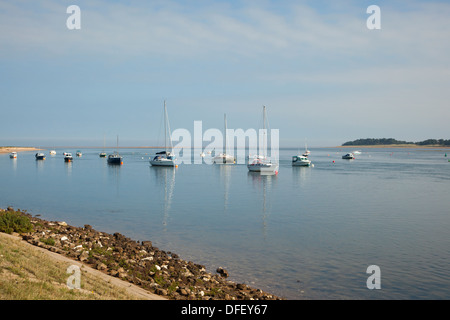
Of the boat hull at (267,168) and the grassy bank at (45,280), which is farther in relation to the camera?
the boat hull at (267,168)

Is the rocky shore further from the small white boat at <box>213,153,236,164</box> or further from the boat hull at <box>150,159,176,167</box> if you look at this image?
the small white boat at <box>213,153,236,164</box>

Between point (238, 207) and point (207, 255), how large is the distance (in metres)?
18.3

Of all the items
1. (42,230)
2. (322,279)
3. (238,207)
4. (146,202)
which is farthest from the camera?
(146,202)

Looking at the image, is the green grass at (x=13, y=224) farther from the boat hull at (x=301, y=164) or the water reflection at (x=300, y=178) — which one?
the boat hull at (x=301, y=164)

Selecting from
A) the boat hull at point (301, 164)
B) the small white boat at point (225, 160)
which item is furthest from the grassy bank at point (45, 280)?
the small white boat at point (225, 160)

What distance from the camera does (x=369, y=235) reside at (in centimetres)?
2681

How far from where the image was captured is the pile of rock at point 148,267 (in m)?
14.7

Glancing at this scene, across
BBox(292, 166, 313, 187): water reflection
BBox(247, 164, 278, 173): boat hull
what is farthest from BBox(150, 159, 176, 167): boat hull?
BBox(292, 166, 313, 187): water reflection

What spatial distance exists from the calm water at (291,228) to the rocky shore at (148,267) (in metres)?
1.49

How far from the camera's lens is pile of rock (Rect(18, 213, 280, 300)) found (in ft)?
48.3

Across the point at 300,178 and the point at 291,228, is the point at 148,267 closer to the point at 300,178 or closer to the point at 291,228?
the point at 291,228
